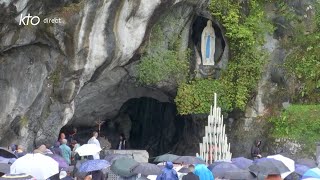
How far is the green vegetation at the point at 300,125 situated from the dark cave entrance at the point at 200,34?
3110 mm

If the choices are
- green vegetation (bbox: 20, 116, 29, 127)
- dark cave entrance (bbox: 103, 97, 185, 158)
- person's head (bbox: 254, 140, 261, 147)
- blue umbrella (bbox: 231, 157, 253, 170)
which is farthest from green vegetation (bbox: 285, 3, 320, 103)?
green vegetation (bbox: 20, 116, 29, 127)

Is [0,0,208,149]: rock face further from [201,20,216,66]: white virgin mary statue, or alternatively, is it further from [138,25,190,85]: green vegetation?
[201,20,216,66]: white virgin mary statue

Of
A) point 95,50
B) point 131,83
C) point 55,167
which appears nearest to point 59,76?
point 95,50

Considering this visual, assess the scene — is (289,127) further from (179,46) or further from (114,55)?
(114,55)

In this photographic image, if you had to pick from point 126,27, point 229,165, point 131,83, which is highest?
point 126,27

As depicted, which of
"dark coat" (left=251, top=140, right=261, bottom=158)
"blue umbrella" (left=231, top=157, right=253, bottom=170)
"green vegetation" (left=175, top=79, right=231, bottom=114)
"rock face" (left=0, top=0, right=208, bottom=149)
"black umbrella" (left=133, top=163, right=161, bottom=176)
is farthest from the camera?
"green vegetation" (left=175, top=79, right=231, bottom=114)

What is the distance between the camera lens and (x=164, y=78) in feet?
69.2

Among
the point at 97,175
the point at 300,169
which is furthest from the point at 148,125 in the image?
the point at 97,175

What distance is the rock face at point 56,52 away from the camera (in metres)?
16.9

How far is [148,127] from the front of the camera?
87.2ft

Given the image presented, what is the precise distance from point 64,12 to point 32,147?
389 cm

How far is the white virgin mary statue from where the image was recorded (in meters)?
22.1

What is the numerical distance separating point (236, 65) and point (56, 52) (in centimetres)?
642

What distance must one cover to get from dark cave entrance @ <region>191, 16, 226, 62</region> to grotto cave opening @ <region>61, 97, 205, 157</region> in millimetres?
2740
